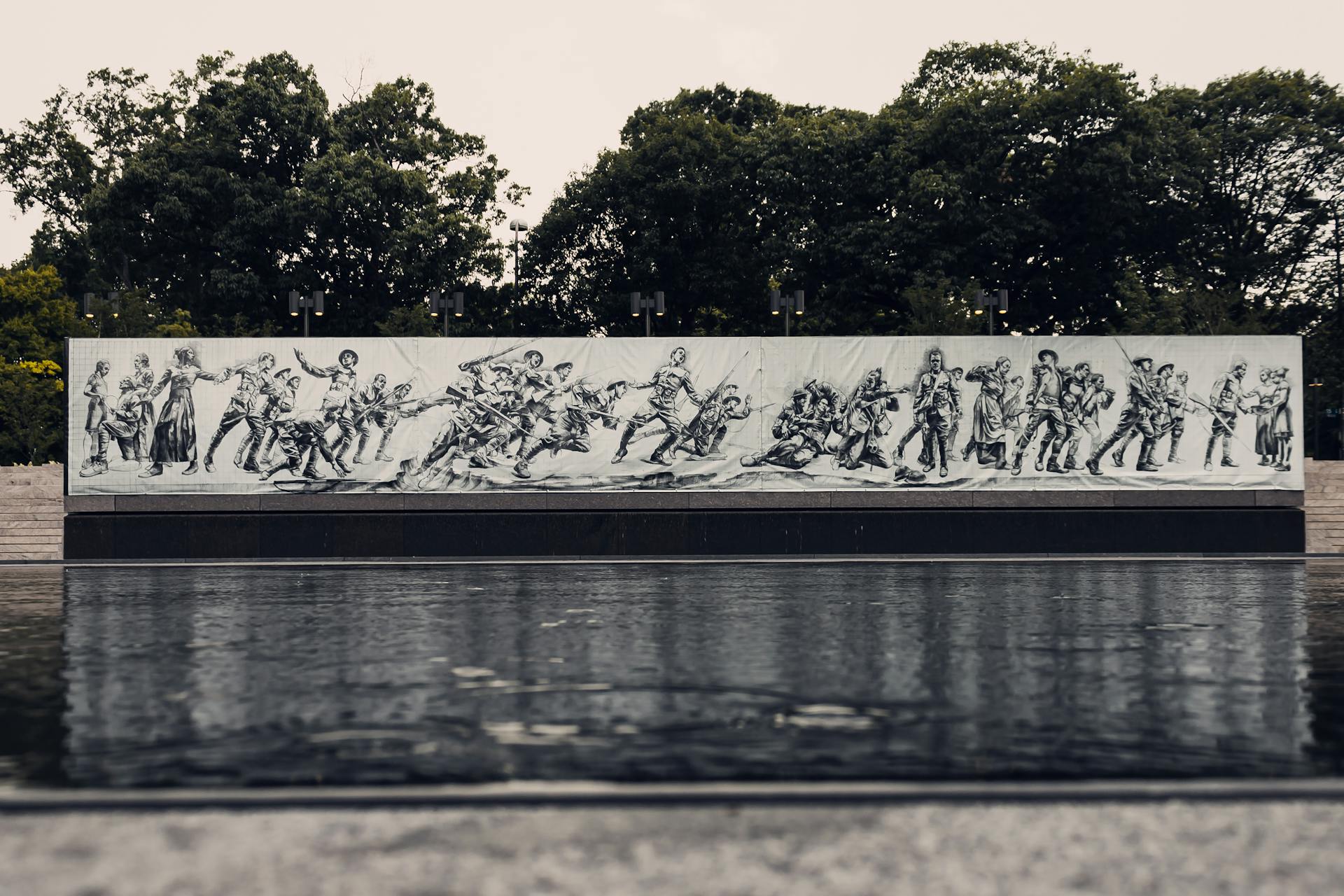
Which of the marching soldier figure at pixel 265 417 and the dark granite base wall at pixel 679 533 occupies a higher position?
the marching soldier figure at pixel 265 417

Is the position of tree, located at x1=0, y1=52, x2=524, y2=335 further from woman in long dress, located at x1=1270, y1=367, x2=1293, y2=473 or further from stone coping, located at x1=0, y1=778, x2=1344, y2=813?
stone coping, located at x1=0, y1=778, x2=1344, y2=813

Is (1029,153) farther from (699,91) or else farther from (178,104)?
(178,104)

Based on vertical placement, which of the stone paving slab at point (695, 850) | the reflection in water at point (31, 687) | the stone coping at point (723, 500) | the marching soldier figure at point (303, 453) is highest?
the marching soldier figure at point (303, 453)

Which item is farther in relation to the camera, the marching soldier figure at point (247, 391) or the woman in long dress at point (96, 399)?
the marching soldier figure at point (247, 391)

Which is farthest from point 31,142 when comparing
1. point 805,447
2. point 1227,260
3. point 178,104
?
point 805,447

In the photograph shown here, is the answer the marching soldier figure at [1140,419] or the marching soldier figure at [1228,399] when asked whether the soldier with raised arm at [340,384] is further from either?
the marching soldier figure at [1228,399]

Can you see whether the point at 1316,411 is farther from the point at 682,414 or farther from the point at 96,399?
the point at 96,399

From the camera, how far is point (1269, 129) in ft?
188

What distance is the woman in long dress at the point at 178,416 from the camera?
2388 centimetres

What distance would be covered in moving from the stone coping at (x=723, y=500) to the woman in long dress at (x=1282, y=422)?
56 cm

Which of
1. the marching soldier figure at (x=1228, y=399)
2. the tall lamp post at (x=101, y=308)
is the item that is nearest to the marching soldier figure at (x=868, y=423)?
the marching soldier figure at (x=1228, y=399)

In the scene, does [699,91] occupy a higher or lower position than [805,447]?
higher

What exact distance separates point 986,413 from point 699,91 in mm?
47977

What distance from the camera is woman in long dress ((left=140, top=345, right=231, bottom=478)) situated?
2388 centimetres
